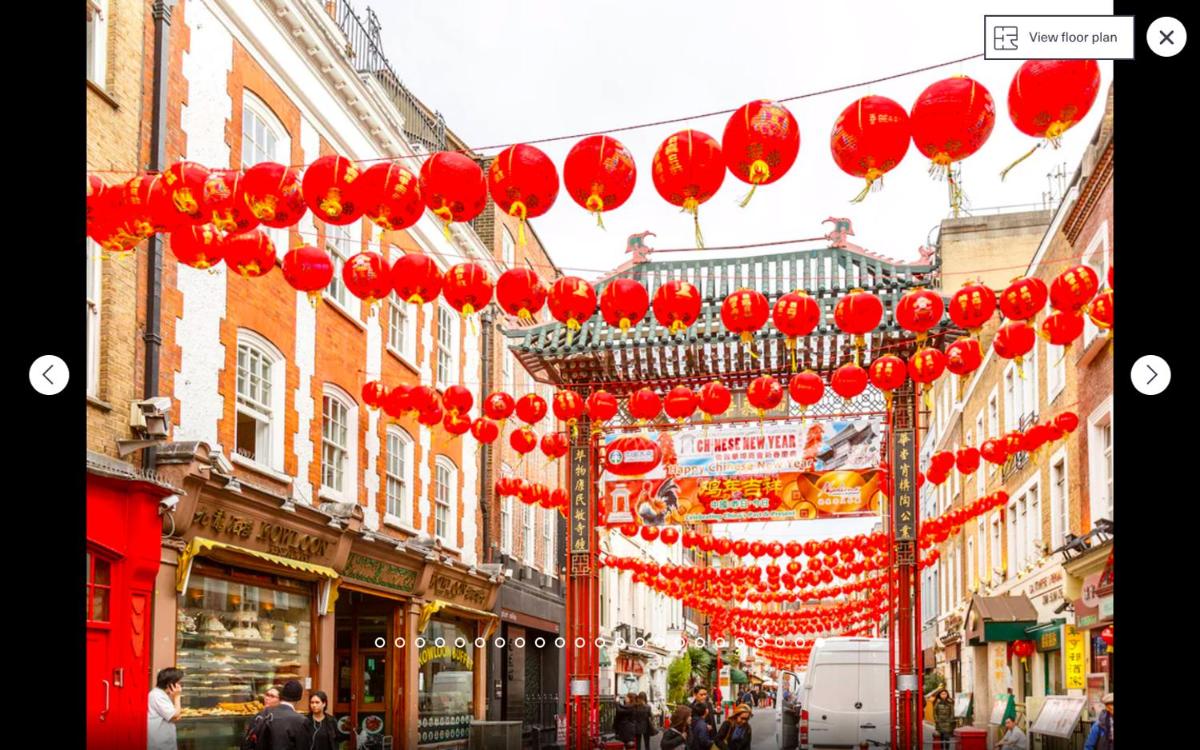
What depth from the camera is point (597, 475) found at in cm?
2223

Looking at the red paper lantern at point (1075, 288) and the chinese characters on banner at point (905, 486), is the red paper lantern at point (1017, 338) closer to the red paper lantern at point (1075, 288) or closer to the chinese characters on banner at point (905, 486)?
the red paper lantern at point (1075, 288)

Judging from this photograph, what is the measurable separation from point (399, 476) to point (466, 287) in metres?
10.6

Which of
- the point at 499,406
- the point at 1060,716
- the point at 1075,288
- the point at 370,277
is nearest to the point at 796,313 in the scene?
the point at 1075,288

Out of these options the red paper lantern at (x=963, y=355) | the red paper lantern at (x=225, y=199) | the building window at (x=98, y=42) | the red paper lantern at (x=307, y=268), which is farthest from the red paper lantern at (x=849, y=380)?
the building window at (x=98, y=42)

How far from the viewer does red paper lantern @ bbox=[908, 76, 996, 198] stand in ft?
28.2

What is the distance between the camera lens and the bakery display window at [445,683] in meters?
23.7

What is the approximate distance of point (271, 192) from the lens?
9.85m

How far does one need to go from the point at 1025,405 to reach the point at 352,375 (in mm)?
13799

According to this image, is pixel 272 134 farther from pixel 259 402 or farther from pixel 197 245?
pixel 197 245

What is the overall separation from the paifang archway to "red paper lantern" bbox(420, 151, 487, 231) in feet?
→ 35.3

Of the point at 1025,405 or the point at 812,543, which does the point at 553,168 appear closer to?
the point at 1025,405

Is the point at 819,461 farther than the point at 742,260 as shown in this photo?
No
